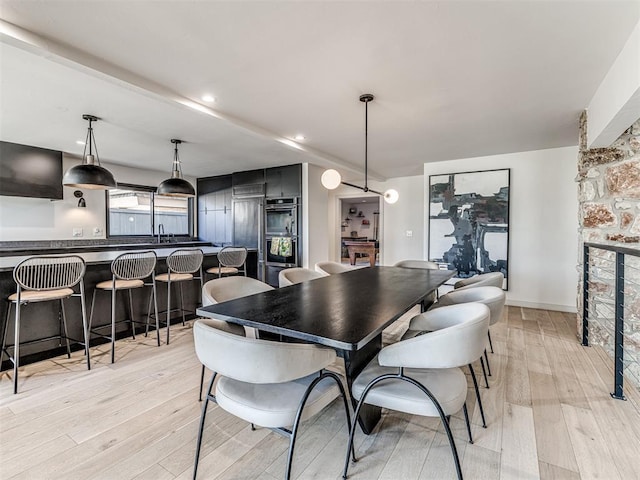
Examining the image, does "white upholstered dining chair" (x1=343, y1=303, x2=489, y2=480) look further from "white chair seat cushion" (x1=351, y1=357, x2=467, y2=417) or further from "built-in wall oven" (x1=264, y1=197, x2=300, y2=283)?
"built-in wall oven" (x1=264, y1=197, x2=300, y2=283)

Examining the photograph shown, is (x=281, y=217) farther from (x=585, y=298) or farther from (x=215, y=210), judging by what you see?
(x=585, y=298)

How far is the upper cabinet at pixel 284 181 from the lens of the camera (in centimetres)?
545

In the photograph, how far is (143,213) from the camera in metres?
6.13

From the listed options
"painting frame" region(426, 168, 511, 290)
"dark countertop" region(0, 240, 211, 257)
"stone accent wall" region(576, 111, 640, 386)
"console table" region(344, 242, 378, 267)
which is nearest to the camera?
"stone accent wall" region(576, 111, 640, 386)

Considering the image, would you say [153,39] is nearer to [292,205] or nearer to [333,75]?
[333,75]

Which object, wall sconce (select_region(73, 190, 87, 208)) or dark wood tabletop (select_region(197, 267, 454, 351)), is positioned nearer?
dark wood tabletop (select_region(197, 267, 454, 351))

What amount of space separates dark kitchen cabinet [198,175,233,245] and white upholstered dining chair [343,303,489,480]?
5.30 metres

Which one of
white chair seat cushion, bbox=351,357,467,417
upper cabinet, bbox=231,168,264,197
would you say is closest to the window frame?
upper cabinet, bbox=231,168,264,197

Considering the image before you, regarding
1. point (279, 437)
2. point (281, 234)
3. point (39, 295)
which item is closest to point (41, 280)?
point (39, 295)

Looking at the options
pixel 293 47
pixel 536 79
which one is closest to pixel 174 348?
pixel 293 47

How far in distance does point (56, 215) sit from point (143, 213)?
1.38 metres

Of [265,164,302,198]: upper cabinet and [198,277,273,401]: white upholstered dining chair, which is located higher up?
[265,164,302,198]: upper cabinet

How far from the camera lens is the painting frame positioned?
15.9 ft

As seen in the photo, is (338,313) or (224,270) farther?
(224,270)
